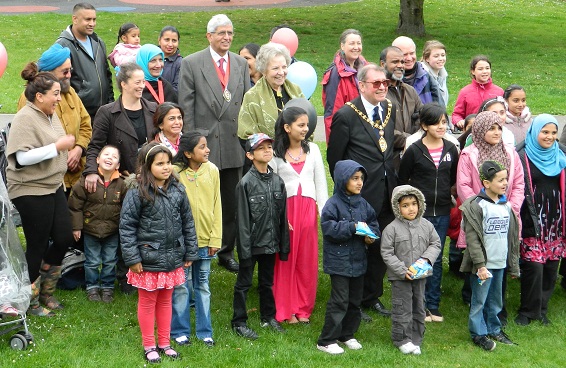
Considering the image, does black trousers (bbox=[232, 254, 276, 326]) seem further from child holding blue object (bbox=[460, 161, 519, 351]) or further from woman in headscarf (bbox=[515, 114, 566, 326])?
woman in headscarf (bbox=[515, 114, 566, 326])

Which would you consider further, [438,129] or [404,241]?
[438,129]

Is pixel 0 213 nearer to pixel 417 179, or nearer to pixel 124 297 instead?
pixel 124 297

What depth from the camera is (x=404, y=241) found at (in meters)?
7.14

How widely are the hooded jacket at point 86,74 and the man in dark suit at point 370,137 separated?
2641 millimetres

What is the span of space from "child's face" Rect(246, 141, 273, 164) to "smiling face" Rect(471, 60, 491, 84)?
11.3 feet

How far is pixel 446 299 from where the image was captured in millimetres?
8570

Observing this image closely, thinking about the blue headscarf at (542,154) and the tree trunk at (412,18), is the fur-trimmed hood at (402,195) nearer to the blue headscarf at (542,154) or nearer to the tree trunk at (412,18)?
the blue headscarf at (542,154)

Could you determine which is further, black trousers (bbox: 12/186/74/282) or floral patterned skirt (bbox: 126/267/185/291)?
black trousers (bbox: 12/186/74/282)

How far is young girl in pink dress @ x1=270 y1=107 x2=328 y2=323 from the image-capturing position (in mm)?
7531

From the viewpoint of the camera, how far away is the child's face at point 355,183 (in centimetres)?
701

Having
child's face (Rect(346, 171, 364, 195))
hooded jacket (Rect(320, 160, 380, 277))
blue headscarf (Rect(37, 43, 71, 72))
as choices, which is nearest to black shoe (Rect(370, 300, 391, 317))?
hooded jacket (Rect(320, 160, 380, 277))

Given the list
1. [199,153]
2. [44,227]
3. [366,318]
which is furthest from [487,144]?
[44,227]

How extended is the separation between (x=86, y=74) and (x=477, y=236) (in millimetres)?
4274

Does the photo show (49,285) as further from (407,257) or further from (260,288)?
(407,257)
